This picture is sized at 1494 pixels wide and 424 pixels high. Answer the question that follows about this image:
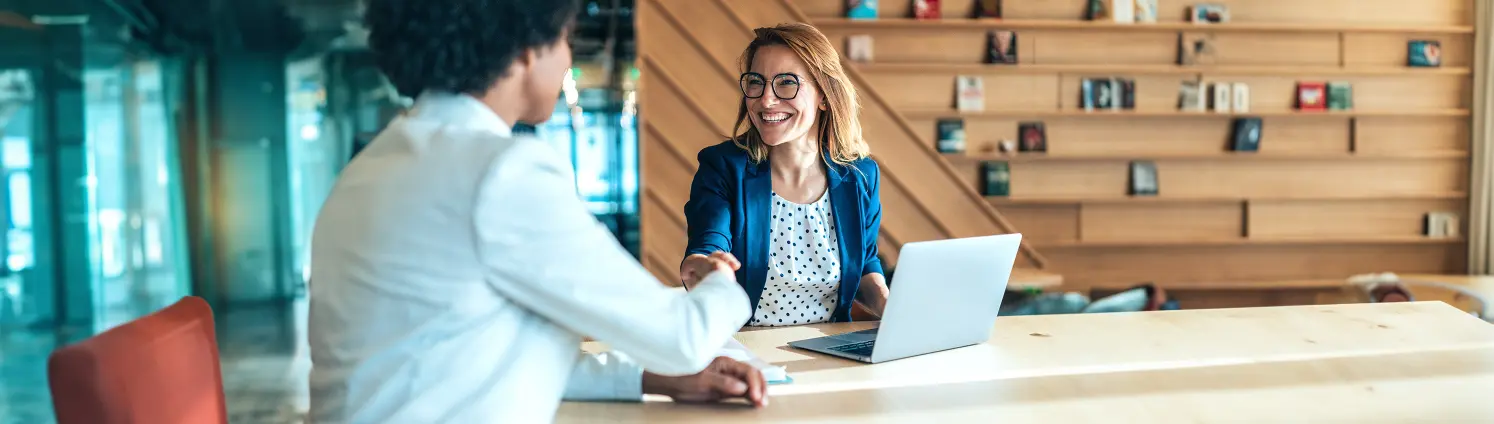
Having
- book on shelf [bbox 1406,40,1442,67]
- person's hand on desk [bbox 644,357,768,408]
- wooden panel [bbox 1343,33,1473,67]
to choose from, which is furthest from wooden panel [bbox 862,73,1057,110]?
person's hand on desk [bbox 644,357,768,408]

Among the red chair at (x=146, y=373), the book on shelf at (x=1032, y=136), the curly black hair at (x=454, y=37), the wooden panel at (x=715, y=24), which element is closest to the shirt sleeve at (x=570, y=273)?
the curly black hair at (x=454, y=37)

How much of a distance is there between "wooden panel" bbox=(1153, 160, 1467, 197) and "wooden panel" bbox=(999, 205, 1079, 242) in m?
0.33

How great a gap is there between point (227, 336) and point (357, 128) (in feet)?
4.15

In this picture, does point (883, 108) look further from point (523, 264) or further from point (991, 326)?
point (523, 264)

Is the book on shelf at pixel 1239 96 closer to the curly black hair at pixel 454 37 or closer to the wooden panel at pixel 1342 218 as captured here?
the wooden panel at pixel 1342 218

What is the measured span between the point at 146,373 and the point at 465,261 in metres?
0.38

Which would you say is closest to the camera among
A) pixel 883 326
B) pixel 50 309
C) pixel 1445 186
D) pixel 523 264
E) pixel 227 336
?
pixel 523 264

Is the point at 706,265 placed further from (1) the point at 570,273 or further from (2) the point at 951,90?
(2) the point at 951,90

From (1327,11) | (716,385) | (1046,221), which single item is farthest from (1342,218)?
(716,385)

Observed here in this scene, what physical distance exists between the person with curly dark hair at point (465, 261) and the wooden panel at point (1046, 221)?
489 centimetres

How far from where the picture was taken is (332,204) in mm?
1163

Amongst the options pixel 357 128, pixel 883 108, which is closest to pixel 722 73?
pixel 883 108

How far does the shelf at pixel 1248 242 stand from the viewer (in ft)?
19.2

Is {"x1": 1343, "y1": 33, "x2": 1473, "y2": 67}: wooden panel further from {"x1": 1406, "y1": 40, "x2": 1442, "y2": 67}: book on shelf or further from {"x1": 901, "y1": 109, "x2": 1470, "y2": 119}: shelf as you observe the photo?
{"x1": 901, "y1": 109, "x2": 1470, "y2": 119}: shelf
